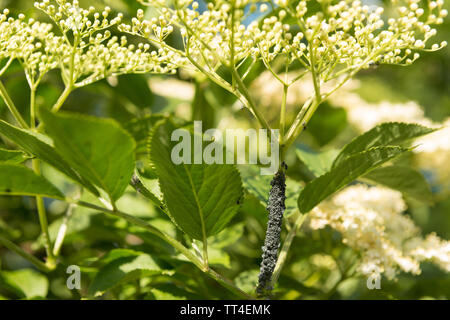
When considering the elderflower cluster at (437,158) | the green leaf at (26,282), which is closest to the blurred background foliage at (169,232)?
the green leaf at (26,282)

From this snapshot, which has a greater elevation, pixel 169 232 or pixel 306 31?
pixel 306 31

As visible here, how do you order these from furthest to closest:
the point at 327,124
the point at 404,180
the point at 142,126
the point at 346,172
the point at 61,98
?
the point at 327,124 → the point at 404,180 → the point at 142,126 → the point at 61,98 → the point at 346,172

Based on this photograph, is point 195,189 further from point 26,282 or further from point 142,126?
point 26,282

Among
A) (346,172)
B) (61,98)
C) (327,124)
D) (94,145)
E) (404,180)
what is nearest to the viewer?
(94,145)

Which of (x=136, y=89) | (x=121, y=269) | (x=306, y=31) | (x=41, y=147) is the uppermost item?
(x=136, y=89)

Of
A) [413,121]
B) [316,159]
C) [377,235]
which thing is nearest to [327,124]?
[413,121]

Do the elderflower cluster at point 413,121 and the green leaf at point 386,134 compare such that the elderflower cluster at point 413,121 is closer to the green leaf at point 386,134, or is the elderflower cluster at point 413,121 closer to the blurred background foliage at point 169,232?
the blurred background foliage at point 169,232

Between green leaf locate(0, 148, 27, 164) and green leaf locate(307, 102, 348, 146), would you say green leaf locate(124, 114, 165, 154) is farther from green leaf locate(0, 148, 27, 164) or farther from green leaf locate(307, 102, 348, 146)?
green leaf locate(307, 102, 348, 146)

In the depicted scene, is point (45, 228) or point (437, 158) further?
point (437, 158)
